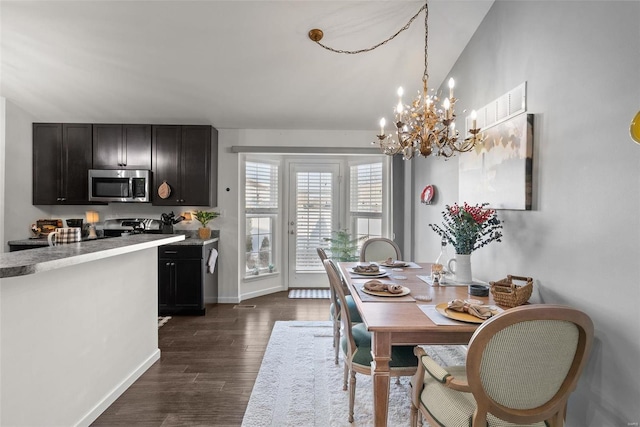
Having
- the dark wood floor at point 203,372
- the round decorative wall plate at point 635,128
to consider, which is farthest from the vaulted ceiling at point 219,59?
the dark wood floor at point 203,372

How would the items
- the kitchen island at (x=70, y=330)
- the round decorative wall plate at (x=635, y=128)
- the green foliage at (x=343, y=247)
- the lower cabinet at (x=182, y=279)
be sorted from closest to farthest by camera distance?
the round decorative wall plate at (x=635, y=128) < the kitchen island at (x=70, y=330) < the lower cabinet at (x=182, y=279) < the green foliage at (x=343, y=247)

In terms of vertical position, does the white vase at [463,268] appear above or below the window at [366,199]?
below

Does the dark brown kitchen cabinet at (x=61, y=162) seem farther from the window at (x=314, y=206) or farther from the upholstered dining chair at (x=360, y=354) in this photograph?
the upholstered dining chair at (x=360, y=354)

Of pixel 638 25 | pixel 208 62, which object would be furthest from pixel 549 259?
pixel 208 62

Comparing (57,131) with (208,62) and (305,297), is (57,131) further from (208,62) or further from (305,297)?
(305,297)

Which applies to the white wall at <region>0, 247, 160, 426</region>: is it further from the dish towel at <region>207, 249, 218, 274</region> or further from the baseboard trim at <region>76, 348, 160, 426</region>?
the dish towel at <region>207, 249, 218, 274</region>

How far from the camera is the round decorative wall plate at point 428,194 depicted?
3.71 m

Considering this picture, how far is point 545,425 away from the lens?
129cm

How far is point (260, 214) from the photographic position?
4.83 meters

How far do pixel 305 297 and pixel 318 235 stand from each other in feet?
3.17

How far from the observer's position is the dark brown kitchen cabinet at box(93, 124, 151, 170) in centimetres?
413

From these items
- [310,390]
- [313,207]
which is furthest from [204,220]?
[310,390]

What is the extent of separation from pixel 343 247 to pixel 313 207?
0.83 m

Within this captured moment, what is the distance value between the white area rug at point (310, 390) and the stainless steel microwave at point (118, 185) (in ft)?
8.21
